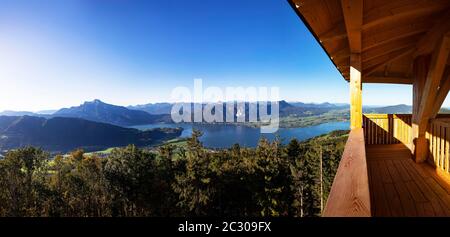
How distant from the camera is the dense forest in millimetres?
23984

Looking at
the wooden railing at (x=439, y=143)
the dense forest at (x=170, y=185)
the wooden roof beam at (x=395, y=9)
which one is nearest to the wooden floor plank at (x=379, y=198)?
the wooden railing at (x=439, y=143)

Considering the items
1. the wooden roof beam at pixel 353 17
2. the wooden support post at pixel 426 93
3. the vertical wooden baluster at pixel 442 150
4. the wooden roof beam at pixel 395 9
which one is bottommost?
the vertical wooden baluster at pixel 442 150

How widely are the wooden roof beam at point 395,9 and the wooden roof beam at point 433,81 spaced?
2.78 feet

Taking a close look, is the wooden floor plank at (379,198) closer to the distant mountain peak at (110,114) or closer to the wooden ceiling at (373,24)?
the wooden ceiling at (373,24)

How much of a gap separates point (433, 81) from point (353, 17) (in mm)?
2894

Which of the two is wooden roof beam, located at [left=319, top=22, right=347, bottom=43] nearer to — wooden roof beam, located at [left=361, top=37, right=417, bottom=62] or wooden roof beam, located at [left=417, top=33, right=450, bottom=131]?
wooden roof beam, located at [left=361, top=37, right=417, bottom=62]

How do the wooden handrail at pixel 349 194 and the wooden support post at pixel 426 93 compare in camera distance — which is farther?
the wooden support post at pixel 426 93

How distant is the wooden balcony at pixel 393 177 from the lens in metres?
1.23

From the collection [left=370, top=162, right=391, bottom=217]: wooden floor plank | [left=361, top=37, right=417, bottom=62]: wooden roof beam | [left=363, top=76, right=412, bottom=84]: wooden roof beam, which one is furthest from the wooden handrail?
[left=363, top=76, right=412, bottom=84]: wooden roof beam

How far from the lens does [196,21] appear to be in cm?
4369

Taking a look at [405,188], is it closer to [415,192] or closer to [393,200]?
[415,192]
